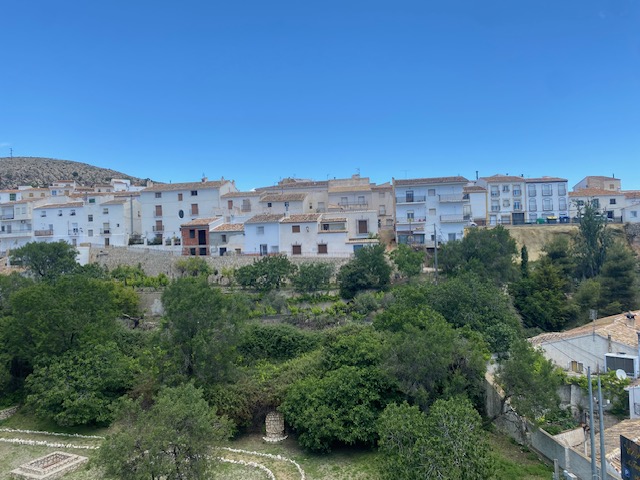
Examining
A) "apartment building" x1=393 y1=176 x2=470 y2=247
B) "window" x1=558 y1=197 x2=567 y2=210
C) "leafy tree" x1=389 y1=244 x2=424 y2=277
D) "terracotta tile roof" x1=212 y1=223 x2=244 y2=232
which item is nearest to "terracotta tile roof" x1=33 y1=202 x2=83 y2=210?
"terracotta tile roof" x1=212 y1=223 x2=244 y2=232

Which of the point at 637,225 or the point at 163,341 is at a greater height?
the point at 637,225

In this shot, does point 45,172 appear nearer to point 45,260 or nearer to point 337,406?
point 45,260

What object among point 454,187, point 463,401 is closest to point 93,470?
point 463,401

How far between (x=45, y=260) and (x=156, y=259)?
30.1 feet

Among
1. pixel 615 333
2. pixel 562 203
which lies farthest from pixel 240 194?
pixel 615 333

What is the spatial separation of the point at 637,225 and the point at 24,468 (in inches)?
2083

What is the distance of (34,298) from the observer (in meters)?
23.6

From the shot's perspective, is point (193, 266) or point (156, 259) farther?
point (156, 259)

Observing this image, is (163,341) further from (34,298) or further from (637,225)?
(637,225)

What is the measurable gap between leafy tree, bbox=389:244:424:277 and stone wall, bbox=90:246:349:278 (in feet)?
16.8

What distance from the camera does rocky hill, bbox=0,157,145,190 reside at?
273 ft

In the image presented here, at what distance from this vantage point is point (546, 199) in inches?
2099

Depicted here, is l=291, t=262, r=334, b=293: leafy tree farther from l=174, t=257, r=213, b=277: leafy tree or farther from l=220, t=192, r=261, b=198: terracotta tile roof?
l=220, t=192, r=261, b=198: terracotta tile roof

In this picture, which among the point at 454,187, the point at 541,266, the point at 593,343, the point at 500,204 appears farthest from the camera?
the point at 500,204
